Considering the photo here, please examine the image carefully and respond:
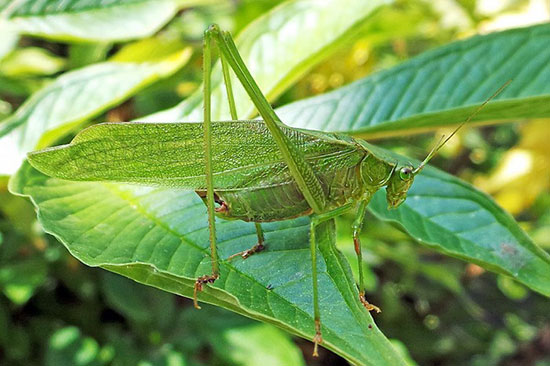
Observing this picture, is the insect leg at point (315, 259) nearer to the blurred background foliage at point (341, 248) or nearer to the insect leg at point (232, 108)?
the insect leg at point (232, 108)

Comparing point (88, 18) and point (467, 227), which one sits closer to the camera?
point (467, 227)

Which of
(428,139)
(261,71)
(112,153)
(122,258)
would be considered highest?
(428,139)

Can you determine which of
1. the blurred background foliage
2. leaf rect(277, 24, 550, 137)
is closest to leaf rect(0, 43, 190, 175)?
the blurred background foliage

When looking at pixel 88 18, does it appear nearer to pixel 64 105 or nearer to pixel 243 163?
pixel 64 105

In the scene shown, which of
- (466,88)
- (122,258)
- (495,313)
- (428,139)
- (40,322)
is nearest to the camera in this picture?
(122,258)

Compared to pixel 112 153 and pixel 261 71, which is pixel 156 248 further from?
pixel 261 71

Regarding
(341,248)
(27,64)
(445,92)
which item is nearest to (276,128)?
(445,92)

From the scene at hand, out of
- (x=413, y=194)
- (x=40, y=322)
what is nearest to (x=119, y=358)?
(x=40, y=322)
